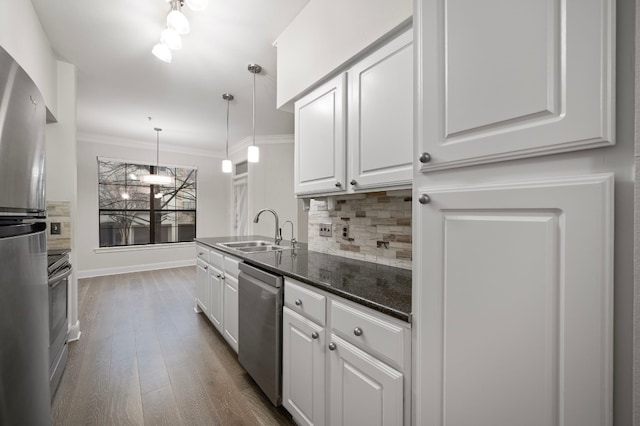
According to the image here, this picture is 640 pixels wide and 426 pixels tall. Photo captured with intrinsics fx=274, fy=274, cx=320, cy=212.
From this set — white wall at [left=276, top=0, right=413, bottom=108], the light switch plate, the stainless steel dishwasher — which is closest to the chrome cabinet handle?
white wall at [left=276, top=0, right=413, bottom=108]

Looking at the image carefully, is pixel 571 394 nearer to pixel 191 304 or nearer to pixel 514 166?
pixel 514 166

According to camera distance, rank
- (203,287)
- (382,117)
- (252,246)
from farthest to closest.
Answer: (203,287)
(252,246)
(382,117)

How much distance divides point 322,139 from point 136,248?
18.0 ft

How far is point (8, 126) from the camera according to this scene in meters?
0.76

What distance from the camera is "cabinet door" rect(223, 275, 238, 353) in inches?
88.5

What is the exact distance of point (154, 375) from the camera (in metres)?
2.13

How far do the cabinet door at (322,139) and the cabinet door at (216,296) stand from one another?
4.01 ft

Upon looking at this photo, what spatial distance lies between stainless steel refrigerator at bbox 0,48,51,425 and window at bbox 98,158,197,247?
544 cm

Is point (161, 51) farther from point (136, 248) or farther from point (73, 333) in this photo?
point (136, 248)

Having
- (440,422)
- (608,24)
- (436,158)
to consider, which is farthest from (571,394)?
(608,24)

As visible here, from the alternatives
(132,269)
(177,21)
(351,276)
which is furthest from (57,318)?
(132,269)

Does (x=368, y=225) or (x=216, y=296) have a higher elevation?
(x=368, y=225)

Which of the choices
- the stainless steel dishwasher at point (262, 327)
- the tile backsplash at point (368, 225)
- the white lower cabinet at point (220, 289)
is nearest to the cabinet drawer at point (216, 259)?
the white lower cabinet at point (220, 289)

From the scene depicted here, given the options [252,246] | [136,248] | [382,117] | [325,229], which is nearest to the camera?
[382,117]
